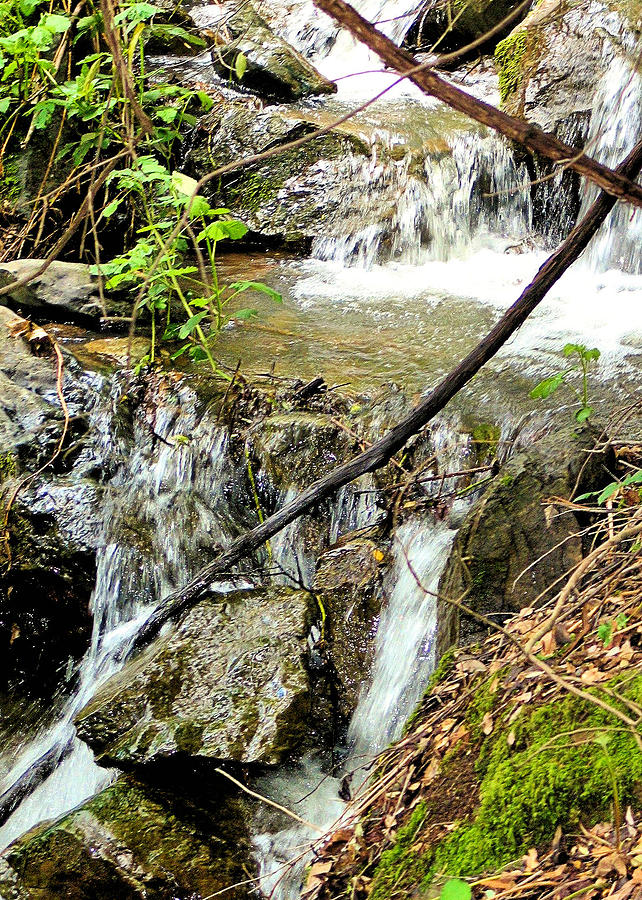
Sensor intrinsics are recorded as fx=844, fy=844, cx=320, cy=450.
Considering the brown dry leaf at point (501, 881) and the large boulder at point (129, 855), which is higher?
the brown dry leaf at point (501, 881)

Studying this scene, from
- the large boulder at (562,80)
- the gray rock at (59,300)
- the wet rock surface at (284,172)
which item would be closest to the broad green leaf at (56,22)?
the gray rock at (59,300)

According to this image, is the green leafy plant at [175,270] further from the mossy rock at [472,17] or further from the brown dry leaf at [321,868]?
the mossy rock at [472,17]

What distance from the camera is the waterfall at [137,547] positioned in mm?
3990

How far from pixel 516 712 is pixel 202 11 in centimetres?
1018

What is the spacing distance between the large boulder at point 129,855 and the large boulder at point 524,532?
127 centimetres

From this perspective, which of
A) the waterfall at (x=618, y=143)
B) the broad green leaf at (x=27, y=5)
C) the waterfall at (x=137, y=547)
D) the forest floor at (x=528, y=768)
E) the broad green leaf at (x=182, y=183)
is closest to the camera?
the forest floor at (x=528, y=768)

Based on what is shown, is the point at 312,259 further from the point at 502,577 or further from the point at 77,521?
the point at 502,577

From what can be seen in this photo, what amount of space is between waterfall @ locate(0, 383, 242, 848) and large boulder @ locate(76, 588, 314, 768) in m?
→ 0.49

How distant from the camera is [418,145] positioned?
23.8 feet

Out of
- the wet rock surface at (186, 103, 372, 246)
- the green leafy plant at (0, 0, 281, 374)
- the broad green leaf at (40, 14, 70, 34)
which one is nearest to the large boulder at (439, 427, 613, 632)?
the green leafy plant at (0, 0, 281, 374)

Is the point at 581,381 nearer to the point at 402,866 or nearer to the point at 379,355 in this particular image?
the point at 379,355

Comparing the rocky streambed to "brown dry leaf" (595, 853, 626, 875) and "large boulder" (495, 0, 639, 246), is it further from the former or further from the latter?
"large boulder" (495, 0, 639, 246)

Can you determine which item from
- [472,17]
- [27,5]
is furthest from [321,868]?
[472,17]

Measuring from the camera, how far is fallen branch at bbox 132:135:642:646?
2266 mm
